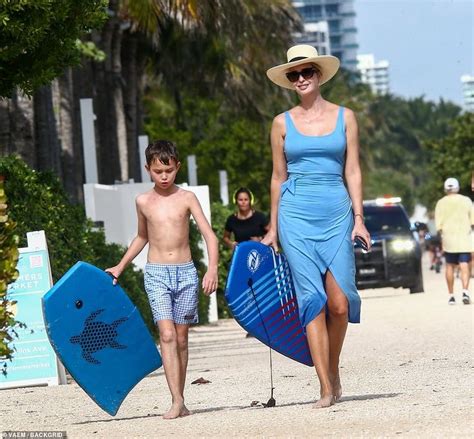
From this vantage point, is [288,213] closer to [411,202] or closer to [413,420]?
[413,420]

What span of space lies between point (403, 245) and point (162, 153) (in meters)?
18.8

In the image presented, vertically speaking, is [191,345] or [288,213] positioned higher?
[288,213]

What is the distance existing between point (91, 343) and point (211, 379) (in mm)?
2901

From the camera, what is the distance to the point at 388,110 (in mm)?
172250

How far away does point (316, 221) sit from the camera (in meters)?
9.20

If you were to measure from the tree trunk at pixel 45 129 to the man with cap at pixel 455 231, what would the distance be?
5.46 m

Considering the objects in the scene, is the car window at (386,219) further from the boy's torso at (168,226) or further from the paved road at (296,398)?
the boy's torso at (168,226)

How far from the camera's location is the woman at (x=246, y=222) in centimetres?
1659

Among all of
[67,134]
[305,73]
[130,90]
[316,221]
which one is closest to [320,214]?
[316,221]

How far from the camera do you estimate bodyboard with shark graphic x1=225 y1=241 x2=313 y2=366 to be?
949 centimetres

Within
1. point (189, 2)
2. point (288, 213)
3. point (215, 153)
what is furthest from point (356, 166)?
point (215, 153)

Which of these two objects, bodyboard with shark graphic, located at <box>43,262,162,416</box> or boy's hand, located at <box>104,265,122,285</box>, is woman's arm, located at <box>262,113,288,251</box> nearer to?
boy's hand, located at <box>104,265,122,285</box>

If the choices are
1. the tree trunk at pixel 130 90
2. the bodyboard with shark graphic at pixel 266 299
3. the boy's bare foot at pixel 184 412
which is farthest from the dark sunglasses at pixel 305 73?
the tree trunk at pixel 130 90

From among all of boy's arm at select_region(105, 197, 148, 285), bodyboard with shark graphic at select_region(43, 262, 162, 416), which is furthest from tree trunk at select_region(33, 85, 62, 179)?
bodyboard with shark graphic at select_region(43, 262, 162, 416)
